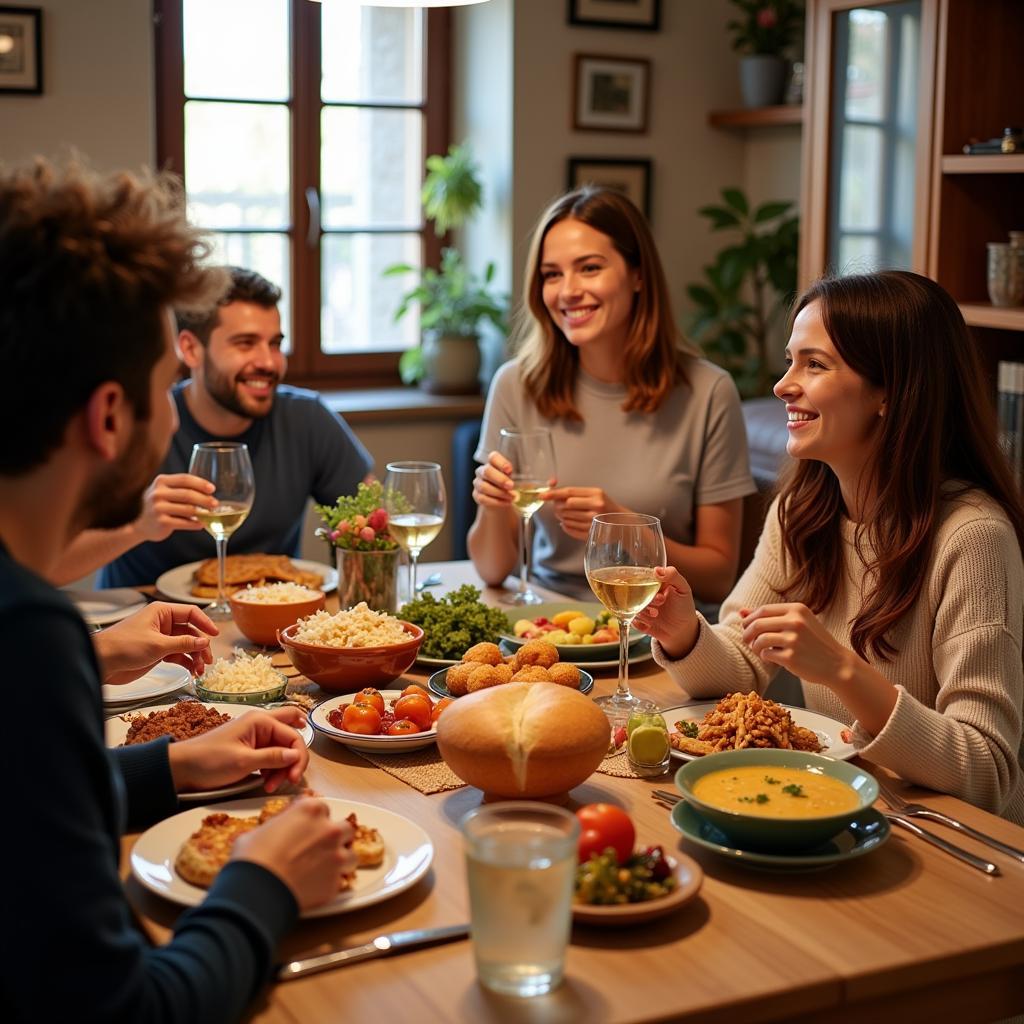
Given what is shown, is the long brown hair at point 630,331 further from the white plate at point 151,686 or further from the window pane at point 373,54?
the window pane at point 373,54

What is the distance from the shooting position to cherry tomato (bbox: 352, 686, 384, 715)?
1.70 metres

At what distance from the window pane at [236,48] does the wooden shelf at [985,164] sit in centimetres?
223

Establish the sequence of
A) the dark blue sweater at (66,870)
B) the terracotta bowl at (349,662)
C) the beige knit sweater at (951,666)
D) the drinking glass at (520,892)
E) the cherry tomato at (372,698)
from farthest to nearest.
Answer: the terracotta bowl at (349,662)
the cherry tomato at (372,698)
the beige knit sweater at (951,666)
the drinking glass at (520,892)
the dark blue sweater at (66,870)

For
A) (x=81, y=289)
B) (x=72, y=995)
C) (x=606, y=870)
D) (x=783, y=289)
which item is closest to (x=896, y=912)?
(x=606, y=870)

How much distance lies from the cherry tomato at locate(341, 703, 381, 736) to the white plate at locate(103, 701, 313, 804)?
47mm

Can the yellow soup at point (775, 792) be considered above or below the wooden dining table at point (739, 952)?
A: above

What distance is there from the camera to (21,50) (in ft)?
13.1

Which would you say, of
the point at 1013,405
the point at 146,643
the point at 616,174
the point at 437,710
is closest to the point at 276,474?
the point at 146,643

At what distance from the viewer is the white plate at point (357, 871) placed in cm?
123

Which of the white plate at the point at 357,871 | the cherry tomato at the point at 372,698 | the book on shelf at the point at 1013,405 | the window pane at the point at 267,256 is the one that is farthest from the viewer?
the window pane at the point at 267,256

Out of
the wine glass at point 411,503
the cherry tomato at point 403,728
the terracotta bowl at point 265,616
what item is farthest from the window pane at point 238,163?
the cherry tomato at point 403,728

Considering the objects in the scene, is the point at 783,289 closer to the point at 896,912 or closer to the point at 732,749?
the point at 732,749

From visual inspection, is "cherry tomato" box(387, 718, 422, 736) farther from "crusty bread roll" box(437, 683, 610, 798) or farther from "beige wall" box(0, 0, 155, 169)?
"beige wall" box(0, 0, 155, 169)

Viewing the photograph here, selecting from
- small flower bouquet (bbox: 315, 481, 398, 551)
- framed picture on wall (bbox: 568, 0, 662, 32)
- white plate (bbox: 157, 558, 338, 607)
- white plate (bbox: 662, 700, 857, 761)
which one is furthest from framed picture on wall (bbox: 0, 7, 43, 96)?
white plate (bbox: 662, 700, 857, 761)
